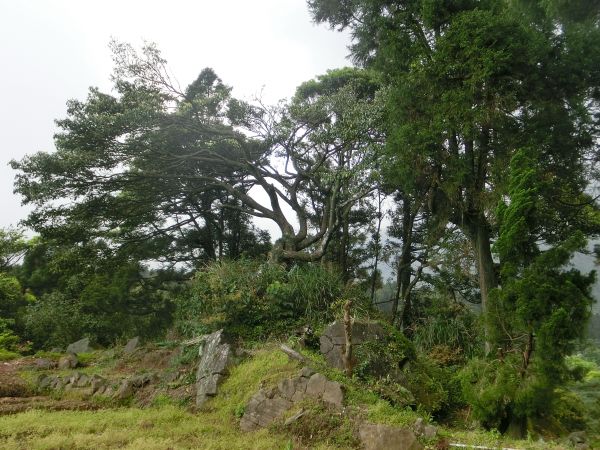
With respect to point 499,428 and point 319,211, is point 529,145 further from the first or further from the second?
point 319,211

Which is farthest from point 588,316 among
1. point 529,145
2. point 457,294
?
point 457,294

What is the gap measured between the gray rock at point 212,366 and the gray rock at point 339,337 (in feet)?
5.50

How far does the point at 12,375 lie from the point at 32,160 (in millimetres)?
5110

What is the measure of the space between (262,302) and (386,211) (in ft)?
24.3

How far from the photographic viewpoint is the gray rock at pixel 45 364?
32.0 feet

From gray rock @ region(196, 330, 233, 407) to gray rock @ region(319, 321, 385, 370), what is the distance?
168cm

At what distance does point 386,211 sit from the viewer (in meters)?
14.9

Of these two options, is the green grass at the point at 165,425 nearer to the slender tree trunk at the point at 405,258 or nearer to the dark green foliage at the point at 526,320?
the dark green foliage at the point at 526,320

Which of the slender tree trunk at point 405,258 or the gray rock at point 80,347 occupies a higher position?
Result: the slender tree trunk at point 405,258

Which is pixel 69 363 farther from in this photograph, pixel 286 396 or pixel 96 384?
pixel 286 396

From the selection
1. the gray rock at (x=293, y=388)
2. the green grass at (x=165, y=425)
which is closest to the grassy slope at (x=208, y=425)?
the green grass at (x=165, y=425)

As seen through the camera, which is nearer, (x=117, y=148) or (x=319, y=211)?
(x=117, y=148)

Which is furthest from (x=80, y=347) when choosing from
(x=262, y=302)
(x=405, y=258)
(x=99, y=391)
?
(x=405, y=258)

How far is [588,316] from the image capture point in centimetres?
442
